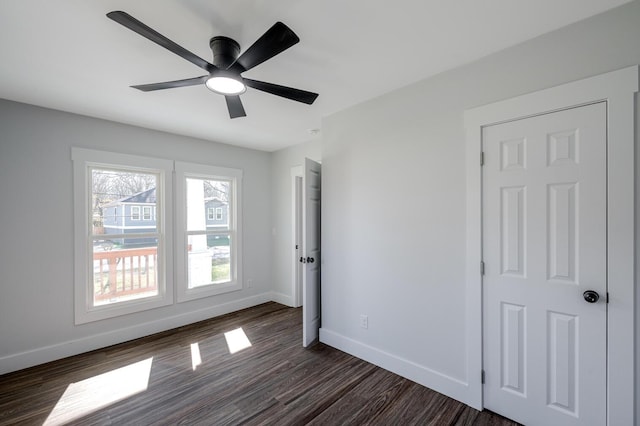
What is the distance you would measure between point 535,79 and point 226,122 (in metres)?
2.95

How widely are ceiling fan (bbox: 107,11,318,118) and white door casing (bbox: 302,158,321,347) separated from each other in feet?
4.28

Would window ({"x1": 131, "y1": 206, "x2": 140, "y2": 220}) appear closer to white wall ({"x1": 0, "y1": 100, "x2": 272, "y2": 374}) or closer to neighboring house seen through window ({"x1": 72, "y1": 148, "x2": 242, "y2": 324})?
neighboring house seen through window ({"x1": 72, "y1": 148, "x2": 242, "y2": 324})

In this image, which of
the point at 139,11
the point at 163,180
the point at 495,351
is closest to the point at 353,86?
the point at 139,11

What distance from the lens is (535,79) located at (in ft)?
5.95

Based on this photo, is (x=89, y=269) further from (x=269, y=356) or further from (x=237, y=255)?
(x=269, y=356)

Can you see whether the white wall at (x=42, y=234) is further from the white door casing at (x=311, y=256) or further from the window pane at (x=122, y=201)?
the white door casing at (x=311, y=256)

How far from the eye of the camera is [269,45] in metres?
1.42

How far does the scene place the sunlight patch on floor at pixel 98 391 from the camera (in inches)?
81.5

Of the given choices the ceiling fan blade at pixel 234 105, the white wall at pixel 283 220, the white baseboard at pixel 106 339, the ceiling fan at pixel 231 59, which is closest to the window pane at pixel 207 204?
the white wall at pixel 283 220

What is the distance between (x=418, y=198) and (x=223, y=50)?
1823 millimetres

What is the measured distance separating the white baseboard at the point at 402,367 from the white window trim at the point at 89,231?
220 centimetres

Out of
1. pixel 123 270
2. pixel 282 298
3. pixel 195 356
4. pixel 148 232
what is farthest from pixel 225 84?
pixel 282 298

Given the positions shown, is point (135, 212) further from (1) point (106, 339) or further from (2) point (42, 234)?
(1) point (106, 339)

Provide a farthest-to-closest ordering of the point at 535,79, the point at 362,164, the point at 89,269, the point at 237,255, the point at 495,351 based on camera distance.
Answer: the point at 237,255 → the point at 89,269 → the point at 362,164 → the point at 495,351 → the point at 535,79
